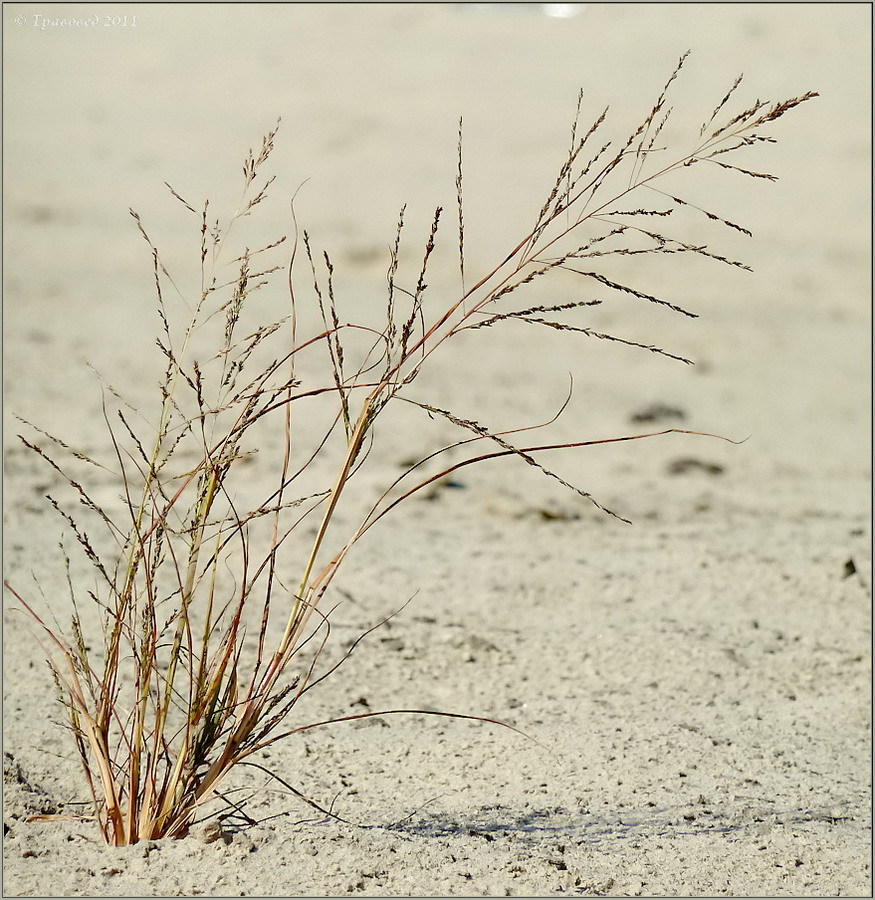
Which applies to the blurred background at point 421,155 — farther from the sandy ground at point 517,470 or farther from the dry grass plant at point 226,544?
the dry grass plant at point 226,544

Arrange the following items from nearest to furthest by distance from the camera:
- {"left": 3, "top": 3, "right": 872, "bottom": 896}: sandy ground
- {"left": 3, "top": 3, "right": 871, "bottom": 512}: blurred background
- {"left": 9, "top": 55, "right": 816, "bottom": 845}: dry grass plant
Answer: {"left": 9, "top": 55, "right": 816, "bottom": 845}: dry grass plant < {"left": 3, "top": 3, "right": 872, "bottom": 896}: sandy ground < {"left": 3, "top": 3, "right": 871, "bottom": 512}: blurred background

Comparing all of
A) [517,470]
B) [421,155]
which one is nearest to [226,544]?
[517,470]

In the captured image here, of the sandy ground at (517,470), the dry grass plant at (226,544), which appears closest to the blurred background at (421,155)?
the sandy ground at (517,470)

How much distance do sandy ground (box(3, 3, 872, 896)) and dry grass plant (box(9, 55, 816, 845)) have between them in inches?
4.9

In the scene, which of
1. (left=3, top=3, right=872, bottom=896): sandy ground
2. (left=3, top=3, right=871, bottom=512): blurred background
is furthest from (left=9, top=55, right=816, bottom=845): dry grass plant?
(left=3, top=3, right=871, bottom=512): blurred background

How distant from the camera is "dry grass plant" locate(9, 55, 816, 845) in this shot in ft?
5.23

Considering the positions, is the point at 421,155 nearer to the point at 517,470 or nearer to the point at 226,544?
the point at 517,470

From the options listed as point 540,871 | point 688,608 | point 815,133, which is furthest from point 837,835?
point 815,133

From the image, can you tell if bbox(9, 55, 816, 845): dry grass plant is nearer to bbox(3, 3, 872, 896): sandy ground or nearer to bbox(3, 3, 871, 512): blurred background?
bbox(3, 3, 872, 896): sandy ground

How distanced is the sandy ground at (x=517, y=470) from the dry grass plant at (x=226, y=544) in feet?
0.41

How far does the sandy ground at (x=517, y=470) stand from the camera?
1930 mm

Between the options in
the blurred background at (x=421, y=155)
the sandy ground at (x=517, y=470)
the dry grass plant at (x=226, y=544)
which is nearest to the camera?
the dry grass plant at (x=226, y=544)

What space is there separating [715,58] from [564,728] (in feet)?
29.7

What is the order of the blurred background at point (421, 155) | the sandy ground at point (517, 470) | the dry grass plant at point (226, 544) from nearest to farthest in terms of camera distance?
the dry grass plant at point (226, 544) → the sandy ground at point (517, 470) → the blurred background at point (421, 155)
